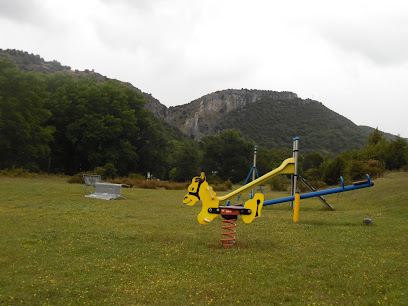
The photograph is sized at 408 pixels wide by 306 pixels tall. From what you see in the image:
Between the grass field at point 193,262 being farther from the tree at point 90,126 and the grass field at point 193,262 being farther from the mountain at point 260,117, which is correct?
the mountain at point 260,117

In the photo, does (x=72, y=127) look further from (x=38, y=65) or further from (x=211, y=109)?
(x=211, y=109)

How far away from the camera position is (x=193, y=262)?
653 cm

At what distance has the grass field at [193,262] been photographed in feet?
16.0

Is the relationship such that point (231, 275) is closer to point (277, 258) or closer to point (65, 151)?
point (277, 258)

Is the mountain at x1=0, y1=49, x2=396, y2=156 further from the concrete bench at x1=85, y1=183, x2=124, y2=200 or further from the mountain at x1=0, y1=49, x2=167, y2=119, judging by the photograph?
the concrete bench at x1=85, y1=183, x2=124, y2=200

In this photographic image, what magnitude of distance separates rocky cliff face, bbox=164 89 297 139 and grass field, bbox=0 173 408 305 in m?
95.9

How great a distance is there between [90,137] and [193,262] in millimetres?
35057

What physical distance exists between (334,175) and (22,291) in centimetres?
3330

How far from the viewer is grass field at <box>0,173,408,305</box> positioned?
4.88 meters

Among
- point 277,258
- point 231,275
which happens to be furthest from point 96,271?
point 277,258

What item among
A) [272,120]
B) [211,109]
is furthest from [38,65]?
[272,120]

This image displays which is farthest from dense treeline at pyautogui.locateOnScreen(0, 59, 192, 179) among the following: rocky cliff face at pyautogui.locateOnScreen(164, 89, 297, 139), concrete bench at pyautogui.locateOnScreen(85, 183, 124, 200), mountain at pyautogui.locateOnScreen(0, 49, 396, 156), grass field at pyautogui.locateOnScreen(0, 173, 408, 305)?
rocky cliff face at pyautogui.locateOnScreen(164, 89, 297, 139)

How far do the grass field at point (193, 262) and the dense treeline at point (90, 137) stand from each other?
22.7 meters

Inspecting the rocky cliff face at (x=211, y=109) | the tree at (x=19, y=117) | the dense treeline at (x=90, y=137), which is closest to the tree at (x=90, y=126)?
the dense treeline at (x=90, y=137)
